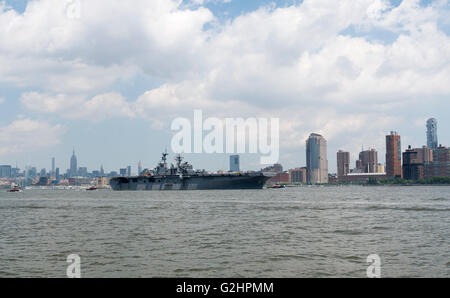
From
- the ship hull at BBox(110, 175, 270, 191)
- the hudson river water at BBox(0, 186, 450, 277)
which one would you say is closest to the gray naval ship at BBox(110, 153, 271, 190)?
the ship hull at BBox(110, 175, 270, 191)

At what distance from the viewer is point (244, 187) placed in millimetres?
135625

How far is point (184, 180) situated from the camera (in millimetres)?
139125

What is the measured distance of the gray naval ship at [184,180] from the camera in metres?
133

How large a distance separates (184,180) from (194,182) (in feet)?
12.6

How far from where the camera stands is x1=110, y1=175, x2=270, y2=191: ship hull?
13325 centimetres

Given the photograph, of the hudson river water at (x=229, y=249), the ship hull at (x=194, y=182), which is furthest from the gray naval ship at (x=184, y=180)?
the hudson river water at (x=229, y=249)

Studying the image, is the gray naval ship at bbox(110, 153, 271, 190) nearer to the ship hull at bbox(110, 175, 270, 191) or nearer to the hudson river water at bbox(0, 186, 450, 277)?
the ship hull at bbox(110, 175, 270, 191)

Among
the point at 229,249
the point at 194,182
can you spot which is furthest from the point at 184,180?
the point at 229,249

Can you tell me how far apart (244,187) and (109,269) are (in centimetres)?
11966

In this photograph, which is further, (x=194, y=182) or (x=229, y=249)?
(x=194, y=182)

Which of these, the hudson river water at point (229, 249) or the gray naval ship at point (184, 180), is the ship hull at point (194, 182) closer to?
the gray naval ship at point (184, 180)

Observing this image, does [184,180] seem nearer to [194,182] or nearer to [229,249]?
[194,182]
